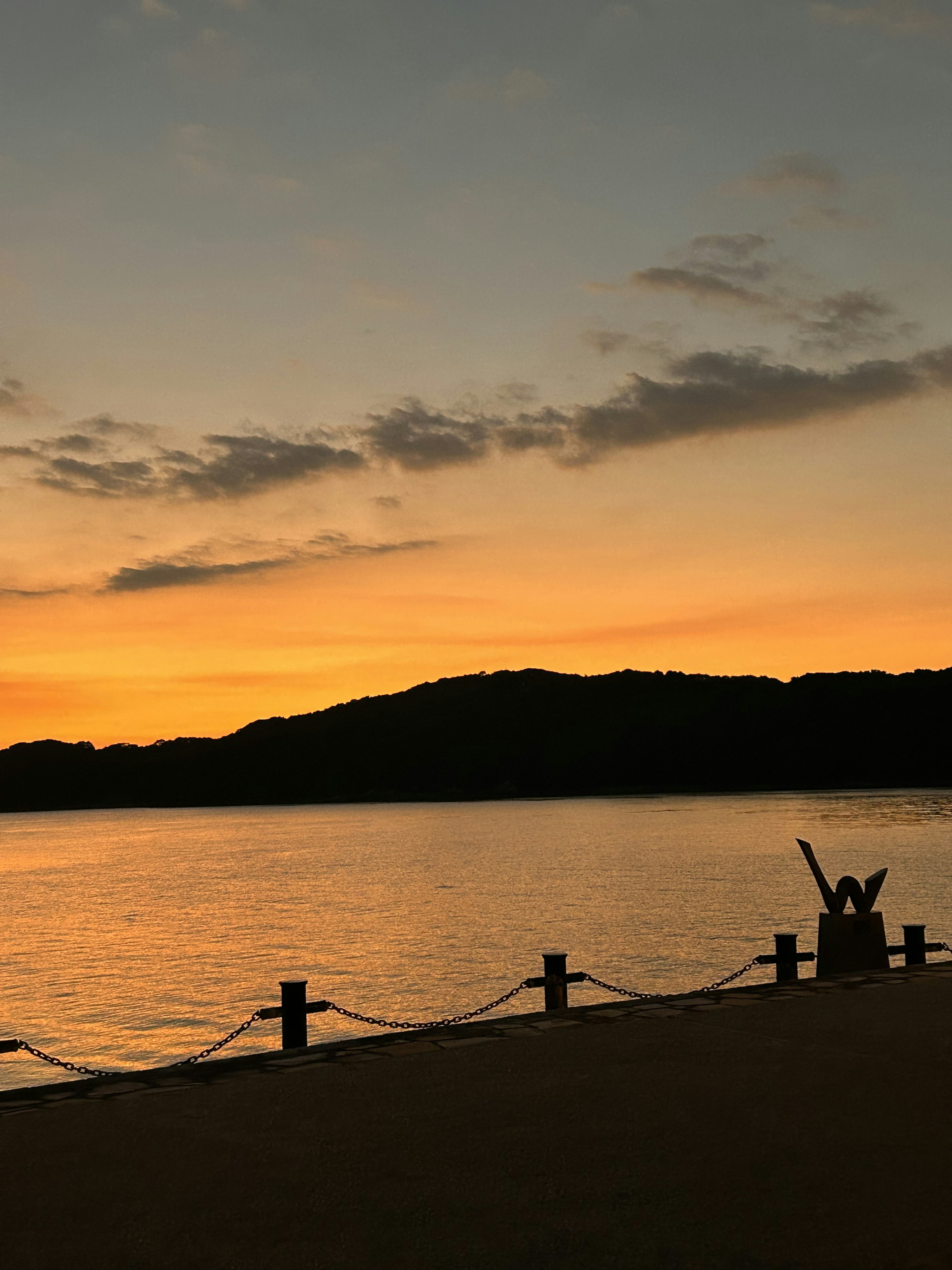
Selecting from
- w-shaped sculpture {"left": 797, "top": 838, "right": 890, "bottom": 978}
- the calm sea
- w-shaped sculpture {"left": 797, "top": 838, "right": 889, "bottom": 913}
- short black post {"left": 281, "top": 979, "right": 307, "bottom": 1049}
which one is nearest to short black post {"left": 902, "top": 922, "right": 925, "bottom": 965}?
w-shaped sculpture {"left": 797, "top": 838, "right": 890, "bottom": 978}

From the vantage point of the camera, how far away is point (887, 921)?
49906 mm

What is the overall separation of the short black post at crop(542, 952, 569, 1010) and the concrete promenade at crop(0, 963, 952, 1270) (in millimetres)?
2261

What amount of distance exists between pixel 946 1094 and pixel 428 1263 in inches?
202

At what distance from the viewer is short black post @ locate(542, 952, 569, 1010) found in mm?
14383

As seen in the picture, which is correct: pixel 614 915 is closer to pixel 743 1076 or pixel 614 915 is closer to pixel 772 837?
pixel 743 1076

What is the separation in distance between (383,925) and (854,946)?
138ft

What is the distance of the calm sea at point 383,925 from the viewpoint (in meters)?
34.1

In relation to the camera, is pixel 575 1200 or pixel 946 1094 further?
pixel 946 1094

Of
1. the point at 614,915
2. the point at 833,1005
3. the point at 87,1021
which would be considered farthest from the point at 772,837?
the point at 833,1005

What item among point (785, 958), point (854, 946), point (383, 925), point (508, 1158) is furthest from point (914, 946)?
point (383, 925)

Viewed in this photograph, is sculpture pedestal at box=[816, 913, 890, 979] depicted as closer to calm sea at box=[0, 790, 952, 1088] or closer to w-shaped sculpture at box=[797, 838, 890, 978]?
w-shaped sculpture at box=[797, 838, 890, 978]

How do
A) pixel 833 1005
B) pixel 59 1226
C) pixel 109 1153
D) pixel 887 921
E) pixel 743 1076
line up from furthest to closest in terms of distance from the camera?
pixel 887 921, pixel 833 1005, pixel 743 1076, pixel 109 1153, pixel 59 1226

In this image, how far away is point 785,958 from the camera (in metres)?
16.4

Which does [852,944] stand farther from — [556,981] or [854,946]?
[556,981]
